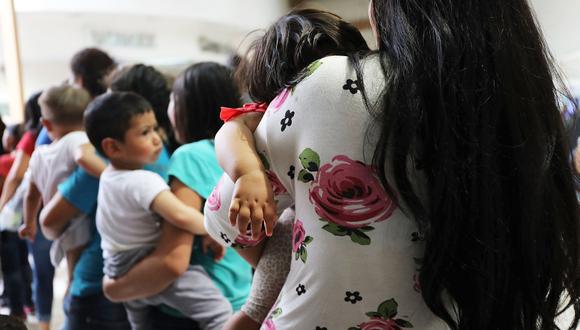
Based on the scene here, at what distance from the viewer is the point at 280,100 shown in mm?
704

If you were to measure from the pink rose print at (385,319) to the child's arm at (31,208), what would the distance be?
5.49 ft

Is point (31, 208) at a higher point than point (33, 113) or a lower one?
lower

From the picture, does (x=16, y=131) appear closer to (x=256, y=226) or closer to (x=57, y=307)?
(x=57, y=307)

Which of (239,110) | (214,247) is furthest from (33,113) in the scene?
(239,110)

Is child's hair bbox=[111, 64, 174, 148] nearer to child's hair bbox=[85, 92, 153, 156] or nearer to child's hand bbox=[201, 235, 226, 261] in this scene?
child's hair bbox=[85, 92, 153, 156]

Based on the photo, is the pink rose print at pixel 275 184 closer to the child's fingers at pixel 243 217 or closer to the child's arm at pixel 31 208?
the child's fingers at pixel 243 217

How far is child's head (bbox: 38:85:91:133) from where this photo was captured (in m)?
1.86

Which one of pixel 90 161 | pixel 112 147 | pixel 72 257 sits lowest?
pixel 72 257

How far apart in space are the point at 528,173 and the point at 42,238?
238 centimetres

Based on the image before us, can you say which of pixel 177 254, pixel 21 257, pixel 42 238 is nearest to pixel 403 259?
pixel 177 254

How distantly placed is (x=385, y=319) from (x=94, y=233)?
3.52 feet

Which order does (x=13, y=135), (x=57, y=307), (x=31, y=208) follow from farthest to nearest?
(x=57, y=307)
(x=13, y=135)
(x=31, y=208)

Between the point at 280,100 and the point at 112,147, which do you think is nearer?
the point at 280,100

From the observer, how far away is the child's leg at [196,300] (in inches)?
49.7
